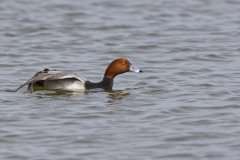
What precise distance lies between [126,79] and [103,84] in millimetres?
1018

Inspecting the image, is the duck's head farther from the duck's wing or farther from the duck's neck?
the duck's wing

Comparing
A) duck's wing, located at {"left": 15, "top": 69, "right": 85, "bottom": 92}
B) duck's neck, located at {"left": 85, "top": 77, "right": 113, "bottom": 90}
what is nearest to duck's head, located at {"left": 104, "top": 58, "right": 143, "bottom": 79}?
duck's neck, located at {"left": 85, "top": 77, "right": 113, "bottom": 90}

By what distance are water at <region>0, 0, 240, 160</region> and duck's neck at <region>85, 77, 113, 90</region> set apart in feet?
0.37

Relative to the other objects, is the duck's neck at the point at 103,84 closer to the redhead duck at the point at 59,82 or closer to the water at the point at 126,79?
the redhead duck at the point at 59,82

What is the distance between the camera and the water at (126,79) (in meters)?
9.23

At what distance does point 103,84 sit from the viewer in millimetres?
12320

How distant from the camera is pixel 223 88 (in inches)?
488

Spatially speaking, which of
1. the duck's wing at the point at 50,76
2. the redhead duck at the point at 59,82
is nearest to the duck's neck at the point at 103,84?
the redhead duck at the point at 59,82

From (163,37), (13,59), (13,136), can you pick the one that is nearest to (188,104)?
(13,136)

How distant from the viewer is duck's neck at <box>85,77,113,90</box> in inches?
481

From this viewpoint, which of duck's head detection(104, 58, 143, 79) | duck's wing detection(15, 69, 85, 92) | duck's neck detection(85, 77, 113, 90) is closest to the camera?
duck's wing detection(15, 69, 85, 92)

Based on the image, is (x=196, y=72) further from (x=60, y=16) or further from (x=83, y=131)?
(x=60, y=16)

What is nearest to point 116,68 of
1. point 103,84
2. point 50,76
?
point 103,84

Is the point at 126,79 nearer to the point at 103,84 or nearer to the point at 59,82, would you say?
the point at 103,84
